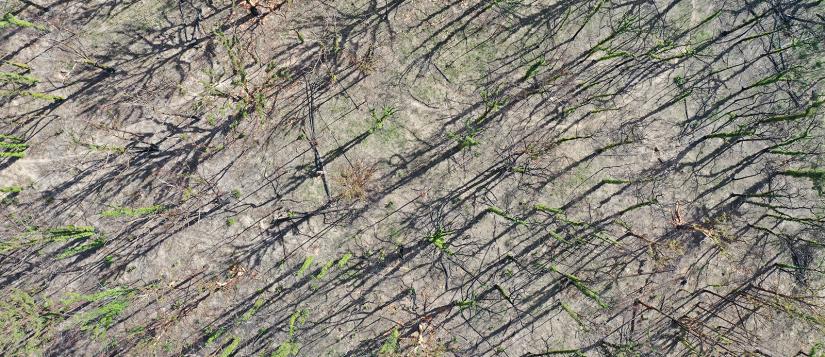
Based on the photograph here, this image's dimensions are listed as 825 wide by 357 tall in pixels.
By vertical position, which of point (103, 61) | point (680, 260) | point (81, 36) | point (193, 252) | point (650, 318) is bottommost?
point (650, 318)

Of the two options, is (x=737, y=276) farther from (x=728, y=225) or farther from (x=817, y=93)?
(x=817, y=93)

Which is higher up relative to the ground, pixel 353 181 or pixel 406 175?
pixel 353 181

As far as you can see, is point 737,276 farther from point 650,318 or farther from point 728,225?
point 650,318

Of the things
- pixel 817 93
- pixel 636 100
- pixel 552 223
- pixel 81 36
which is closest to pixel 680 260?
pixel 552 223

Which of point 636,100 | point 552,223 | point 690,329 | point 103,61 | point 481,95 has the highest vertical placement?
point 103,61

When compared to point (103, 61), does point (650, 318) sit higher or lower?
lower

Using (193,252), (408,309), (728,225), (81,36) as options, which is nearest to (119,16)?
(81,36)

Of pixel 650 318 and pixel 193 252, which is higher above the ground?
pixel 193 252
